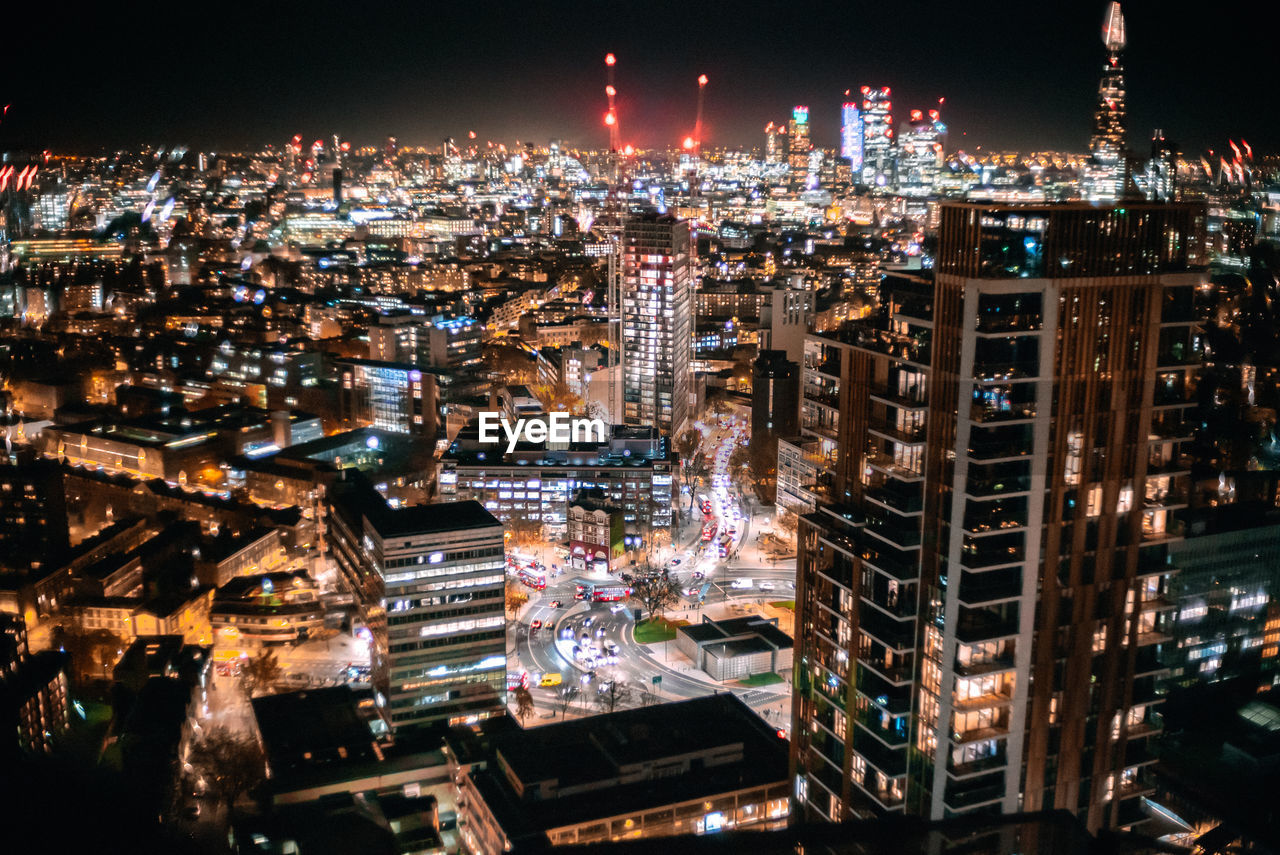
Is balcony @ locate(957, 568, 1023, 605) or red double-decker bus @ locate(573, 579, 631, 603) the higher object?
balcony @ locate(957, 568, 1023, 605)

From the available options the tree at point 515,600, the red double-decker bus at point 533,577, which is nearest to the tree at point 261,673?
the tree at point 515,600

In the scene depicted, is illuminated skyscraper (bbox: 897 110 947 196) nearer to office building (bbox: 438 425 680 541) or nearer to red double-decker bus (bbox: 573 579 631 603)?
office building (bbox: 438 425 680 541)

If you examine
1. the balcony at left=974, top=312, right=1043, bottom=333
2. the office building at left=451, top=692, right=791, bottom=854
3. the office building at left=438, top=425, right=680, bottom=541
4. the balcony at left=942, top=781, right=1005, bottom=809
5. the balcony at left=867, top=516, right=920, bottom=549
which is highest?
the balcony at left=974, top=312, right=1043, bottom=333

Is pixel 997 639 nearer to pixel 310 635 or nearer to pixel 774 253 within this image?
pixel 310 635

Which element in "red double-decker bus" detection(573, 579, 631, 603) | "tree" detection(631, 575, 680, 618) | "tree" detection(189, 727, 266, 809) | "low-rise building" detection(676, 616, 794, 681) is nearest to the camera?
"tree" detection(189, 727, 266, 809)

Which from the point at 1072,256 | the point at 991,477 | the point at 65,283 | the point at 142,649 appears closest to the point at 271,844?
the point at 142,649

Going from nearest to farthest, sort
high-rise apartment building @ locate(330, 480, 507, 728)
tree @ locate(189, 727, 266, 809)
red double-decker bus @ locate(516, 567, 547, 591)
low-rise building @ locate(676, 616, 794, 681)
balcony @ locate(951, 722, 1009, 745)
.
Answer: balcony @ locate(951, 722, 1009, 745) → tree @ locate(189, 727, 266, 809) → high-rise apartment building @ locate(330, 480, 507, 728) → low-rise building @ locate(676, 616, 794, 681) → red double-decker bus @ locate(516, 567, 547, 591)

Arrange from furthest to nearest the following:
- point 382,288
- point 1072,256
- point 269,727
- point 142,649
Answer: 1. point 382,288
2. point 142,649
3. point 269,727
4. point 1072,256

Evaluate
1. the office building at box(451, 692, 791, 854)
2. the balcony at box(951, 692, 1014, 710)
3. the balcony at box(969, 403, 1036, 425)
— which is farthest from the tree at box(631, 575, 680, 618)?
the balcony at box(969, 403, 1036, 425)
